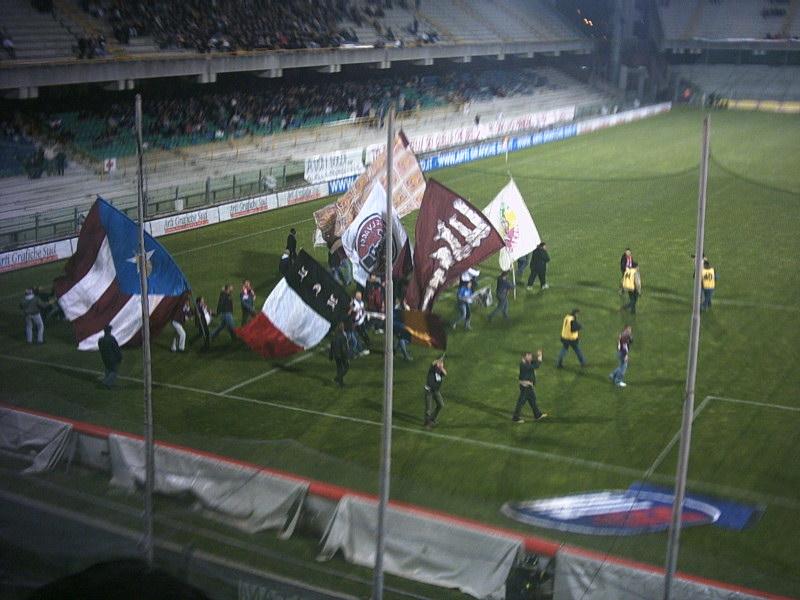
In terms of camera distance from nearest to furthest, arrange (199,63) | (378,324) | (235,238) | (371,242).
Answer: (378,324), (371,242), (235,238), (199,63)

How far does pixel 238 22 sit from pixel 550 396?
32124 mm

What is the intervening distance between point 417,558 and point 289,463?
8.77 feet

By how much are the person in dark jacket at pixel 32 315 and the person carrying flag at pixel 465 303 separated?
8445mm

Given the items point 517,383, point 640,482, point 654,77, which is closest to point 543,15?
point 654,77

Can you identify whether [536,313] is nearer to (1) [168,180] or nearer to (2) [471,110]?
(1) [168,180]

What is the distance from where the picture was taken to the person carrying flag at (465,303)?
21.6 meters

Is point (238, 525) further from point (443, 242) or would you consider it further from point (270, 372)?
point (270, 372)

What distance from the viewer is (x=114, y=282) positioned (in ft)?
58.5

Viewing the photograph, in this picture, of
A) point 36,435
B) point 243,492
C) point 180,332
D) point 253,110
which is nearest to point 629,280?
point 180,332

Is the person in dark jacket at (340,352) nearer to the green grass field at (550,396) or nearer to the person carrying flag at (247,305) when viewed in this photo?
the green grass field at (550,396)

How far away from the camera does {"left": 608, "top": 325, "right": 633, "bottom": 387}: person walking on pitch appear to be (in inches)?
722

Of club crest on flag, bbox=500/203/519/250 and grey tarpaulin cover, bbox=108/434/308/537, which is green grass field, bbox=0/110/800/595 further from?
club crest on flag, bbox=500/203/519/250

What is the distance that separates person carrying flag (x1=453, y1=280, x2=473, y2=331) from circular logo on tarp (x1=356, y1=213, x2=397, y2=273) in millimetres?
1725

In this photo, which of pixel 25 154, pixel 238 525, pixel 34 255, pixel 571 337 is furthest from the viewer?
pixel 25 154
